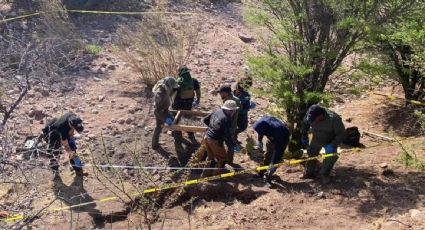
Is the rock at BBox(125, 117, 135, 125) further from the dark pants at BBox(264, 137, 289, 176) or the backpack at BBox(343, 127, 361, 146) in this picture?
the backpack at BBox(343, 127, 361, 146)

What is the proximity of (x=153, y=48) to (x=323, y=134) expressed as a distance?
4.55 m

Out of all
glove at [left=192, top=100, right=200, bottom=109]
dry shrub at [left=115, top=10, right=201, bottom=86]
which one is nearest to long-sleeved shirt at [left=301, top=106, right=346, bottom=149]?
glove at [left=192, top=100, right=200, bottom=109]

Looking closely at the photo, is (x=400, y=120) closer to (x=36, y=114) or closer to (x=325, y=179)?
(x=325, y=179)

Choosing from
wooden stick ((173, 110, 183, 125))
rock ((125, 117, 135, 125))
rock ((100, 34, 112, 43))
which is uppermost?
rock ((100, 34, 112, 43))

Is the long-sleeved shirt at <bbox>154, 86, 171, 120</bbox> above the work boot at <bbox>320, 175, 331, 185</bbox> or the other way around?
above

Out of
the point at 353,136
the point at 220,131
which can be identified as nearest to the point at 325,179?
the point at 353,136

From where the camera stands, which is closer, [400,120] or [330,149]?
[330,149]

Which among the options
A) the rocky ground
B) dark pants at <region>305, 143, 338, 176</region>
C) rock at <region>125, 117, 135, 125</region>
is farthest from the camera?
rock at <region>125, 117, 135, 125</region>

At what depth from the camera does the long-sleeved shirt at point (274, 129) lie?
23.6 feet

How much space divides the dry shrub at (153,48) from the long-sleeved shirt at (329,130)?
3985mm

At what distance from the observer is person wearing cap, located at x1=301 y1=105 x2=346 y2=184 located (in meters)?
6.82

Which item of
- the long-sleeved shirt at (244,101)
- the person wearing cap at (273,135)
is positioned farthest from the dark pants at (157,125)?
the person wearing cap at (273,135)

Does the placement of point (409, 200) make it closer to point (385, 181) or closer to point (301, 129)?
point (385, 181)

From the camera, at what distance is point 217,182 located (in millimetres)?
7445
